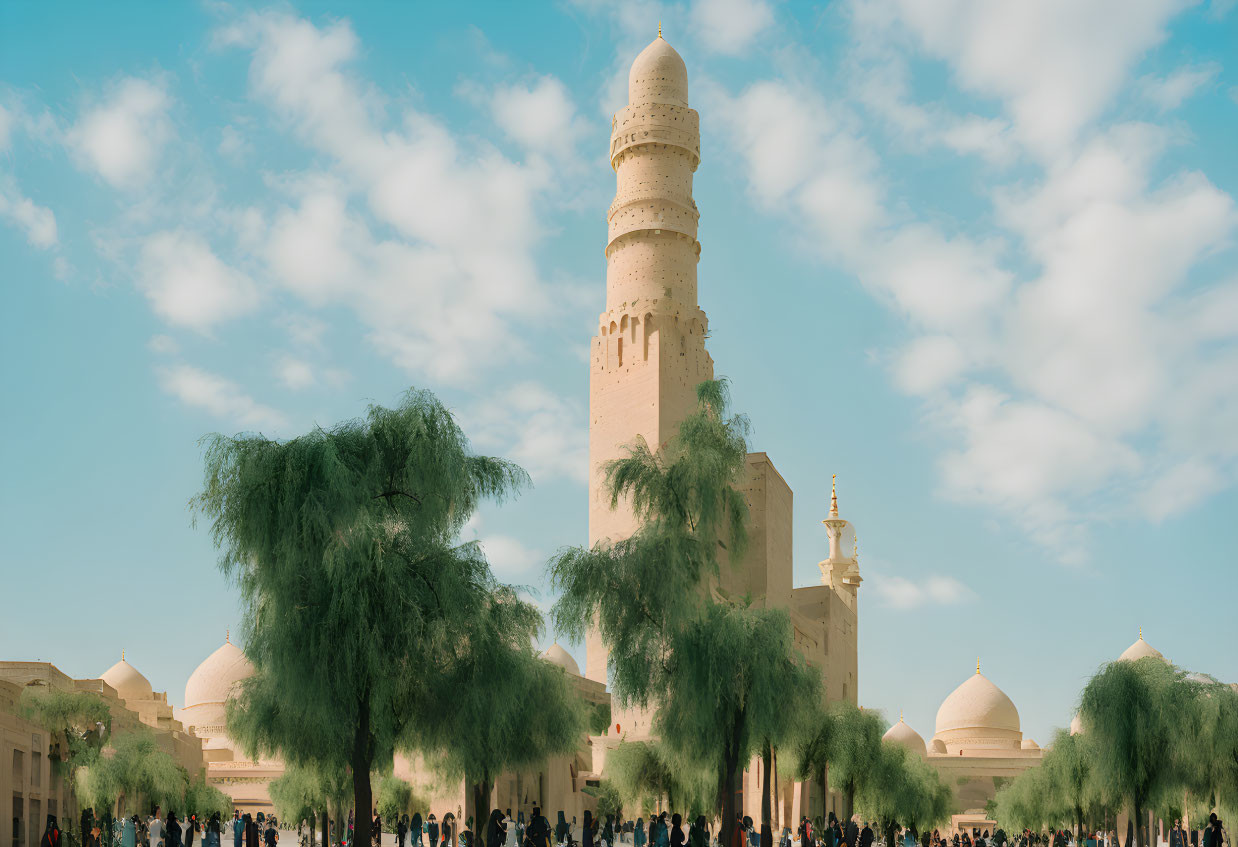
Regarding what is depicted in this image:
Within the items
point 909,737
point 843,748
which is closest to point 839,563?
point 909,737

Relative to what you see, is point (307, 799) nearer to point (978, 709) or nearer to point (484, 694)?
point (484, 694)

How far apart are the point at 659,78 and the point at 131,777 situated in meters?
32.9

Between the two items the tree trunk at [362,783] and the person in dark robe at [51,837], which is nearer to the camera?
the tree trunk at [362,783]

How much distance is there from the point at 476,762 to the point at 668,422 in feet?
92.5

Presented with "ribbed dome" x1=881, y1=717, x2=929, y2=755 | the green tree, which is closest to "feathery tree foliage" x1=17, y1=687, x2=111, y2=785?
the green tree

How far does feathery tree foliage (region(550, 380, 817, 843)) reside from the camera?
22438mm

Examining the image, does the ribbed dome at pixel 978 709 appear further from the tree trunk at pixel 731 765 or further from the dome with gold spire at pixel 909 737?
the tree trunk at pixel 731 765

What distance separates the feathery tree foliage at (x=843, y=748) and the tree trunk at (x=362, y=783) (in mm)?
16307

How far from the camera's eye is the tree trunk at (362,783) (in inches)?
699

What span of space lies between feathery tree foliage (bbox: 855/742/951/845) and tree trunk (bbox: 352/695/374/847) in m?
20.7

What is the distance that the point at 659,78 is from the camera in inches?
2084

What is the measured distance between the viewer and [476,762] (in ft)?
75.4

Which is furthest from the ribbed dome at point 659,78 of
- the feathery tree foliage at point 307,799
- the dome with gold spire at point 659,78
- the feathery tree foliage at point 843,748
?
the feathery tree foliage at point 307,799

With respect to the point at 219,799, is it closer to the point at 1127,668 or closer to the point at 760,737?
the point at 760,737
